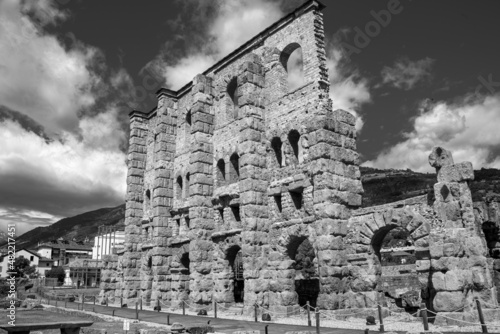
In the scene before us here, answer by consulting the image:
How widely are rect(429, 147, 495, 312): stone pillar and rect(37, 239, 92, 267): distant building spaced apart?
72871 millimetres

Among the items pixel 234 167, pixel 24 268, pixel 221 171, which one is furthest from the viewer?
pixel 24 268

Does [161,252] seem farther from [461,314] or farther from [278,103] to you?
[461,314]

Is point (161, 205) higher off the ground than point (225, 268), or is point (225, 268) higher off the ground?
point (161, 205)

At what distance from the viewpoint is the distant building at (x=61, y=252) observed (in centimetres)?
7644

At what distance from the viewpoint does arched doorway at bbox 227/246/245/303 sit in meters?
21.4

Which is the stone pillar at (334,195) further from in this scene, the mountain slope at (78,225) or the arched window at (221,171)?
the mountain slope at (78,225)

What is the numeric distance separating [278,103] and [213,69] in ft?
22.4

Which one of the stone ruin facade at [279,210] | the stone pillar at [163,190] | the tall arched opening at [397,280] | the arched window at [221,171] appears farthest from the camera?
the stone pillar at [163,190]

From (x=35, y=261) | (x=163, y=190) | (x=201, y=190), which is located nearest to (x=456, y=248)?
(x=201, y=190)

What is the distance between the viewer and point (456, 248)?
12.1 m

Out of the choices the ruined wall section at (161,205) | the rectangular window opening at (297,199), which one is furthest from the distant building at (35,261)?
the rectangular window opening at (297,199)

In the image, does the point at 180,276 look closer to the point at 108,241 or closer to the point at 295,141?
the point at 295,141

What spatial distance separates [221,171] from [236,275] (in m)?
6.69

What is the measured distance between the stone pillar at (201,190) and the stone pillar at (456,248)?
12.2m
